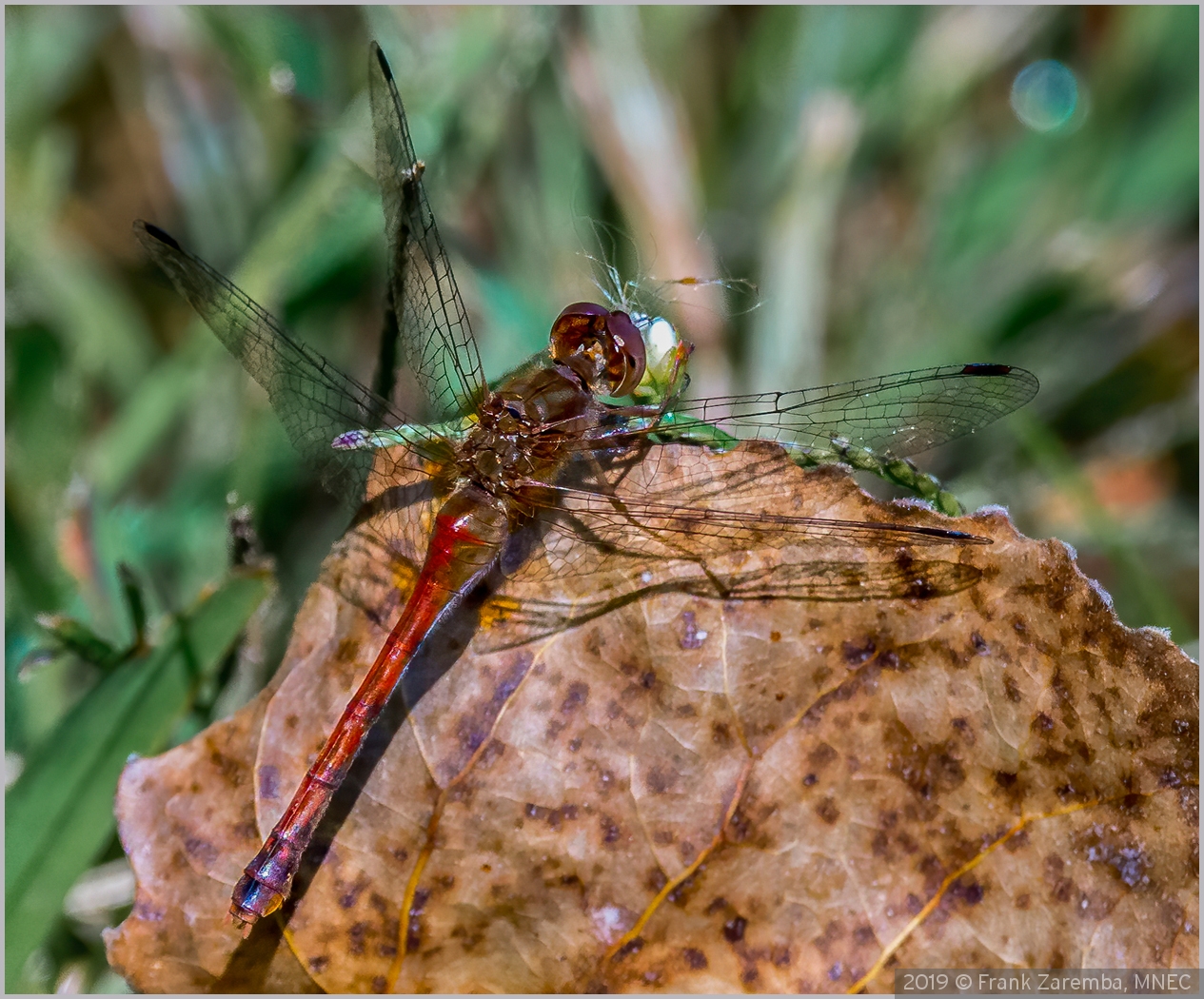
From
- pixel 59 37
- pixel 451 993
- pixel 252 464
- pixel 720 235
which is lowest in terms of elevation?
pixel 451 993

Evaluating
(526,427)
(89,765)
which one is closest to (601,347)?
(526,427)

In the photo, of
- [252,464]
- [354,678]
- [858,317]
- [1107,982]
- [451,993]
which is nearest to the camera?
[1107,982]

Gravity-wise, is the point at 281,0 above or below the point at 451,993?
above

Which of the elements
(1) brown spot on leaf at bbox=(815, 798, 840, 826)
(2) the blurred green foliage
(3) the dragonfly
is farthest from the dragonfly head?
(1) brown spot on leaf at bbox=(815, 798, 840, 826)

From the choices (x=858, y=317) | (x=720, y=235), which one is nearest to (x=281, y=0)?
(x=720, y=235)

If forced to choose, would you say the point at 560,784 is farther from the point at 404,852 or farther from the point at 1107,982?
the point at 1107,982

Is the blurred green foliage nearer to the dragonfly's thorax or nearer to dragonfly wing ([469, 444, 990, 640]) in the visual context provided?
the dragonfly's thorax

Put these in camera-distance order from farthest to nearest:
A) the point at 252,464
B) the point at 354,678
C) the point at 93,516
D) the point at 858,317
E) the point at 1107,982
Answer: the point at 858,317
the point at 252,464
the point at 93,516
the point at 354,678
the point at 1107,982

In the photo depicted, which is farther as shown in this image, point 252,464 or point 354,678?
point 252,464
